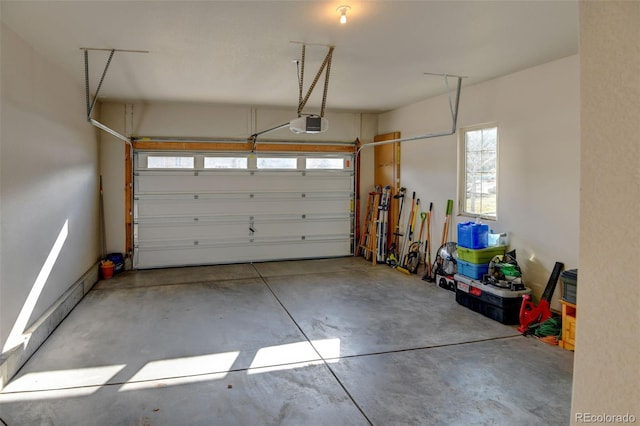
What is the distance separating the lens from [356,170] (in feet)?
25.7

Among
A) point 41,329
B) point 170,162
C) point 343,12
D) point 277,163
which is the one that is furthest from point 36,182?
point 277,163

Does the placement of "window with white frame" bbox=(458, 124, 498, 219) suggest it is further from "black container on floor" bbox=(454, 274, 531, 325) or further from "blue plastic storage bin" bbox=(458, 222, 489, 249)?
"black container on floor" bbox=(454, 274, 531, 325)

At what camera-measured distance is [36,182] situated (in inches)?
147

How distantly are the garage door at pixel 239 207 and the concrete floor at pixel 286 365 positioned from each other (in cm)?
177

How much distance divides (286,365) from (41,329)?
7.49ft

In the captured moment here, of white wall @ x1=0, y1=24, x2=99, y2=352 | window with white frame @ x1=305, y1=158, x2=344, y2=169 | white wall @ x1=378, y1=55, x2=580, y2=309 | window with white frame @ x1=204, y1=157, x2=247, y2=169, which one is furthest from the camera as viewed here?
window with white frame @ x1=305, y1=158, x2=344, y2=169

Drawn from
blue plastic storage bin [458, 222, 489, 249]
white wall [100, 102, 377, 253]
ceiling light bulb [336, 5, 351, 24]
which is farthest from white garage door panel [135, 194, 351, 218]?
ceiling light bulb [336, 5, 351, 24]

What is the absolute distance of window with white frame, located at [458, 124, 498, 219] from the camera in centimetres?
521

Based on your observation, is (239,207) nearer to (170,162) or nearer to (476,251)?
(170,162)

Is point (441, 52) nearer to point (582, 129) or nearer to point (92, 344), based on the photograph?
point (582, 129)

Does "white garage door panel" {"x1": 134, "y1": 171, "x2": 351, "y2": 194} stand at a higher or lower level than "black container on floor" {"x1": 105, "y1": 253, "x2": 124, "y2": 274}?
higher

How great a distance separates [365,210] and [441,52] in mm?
4278

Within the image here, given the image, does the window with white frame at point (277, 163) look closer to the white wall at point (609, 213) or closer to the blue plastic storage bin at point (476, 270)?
the blue plastic storage bin at point (476, 270)

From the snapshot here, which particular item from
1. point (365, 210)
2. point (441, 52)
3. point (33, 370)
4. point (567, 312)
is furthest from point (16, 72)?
point (365, 210)
